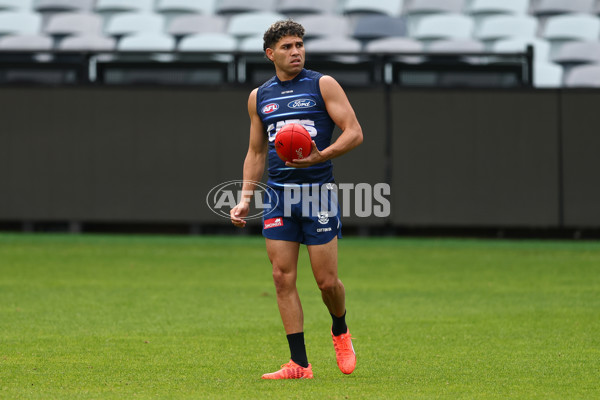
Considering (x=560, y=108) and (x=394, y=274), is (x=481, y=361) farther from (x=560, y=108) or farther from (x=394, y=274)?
(x=560, y=108)

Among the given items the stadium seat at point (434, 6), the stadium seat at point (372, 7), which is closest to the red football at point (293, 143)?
the stadium seat at point (372, 7)

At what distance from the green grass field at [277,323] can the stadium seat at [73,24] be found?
28.6ft

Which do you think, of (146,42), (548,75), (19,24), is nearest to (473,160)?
(548,75)

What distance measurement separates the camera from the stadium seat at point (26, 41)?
22781mm

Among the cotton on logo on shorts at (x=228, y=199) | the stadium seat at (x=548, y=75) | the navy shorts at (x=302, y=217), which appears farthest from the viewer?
the stadium seat at (x=548, y=75)

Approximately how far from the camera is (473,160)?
17812 millimetres

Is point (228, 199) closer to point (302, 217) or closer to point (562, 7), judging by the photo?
point (562, 7)

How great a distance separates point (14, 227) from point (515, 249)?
960 cm

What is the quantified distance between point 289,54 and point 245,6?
60.6 ft

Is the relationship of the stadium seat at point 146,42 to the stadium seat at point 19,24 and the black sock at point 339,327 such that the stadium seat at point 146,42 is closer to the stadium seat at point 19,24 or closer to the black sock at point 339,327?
the stadium seat at point 19,24

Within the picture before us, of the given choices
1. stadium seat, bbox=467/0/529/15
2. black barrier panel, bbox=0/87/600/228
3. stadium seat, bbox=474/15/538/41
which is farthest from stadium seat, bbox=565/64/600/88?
black barrier panel, bbox=0/87/600/228

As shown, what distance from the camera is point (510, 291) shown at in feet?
38.3

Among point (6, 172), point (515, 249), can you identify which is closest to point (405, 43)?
point (515, 249)

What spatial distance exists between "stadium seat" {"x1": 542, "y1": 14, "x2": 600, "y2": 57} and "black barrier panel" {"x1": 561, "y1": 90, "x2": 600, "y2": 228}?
21.1 feet
